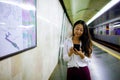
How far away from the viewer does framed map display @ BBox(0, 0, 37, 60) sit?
159cm

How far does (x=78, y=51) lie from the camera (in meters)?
2.19

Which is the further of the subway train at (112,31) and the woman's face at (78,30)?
the subway train at (112,31)

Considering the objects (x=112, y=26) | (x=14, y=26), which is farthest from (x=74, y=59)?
(x=112, y=26)

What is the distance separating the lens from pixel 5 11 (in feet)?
5.38

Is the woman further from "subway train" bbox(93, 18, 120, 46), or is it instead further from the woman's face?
"subway train" bbox(93, 18, 120, 46)

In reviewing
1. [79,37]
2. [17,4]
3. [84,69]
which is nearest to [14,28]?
[17,4]

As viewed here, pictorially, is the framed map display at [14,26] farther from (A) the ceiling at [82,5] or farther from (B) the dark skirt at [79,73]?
(A) the ceiling at [82,5]

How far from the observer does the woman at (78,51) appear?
2.21 meters

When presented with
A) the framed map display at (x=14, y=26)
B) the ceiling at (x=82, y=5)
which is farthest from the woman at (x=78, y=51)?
the ceiling at (x=82, y=5)

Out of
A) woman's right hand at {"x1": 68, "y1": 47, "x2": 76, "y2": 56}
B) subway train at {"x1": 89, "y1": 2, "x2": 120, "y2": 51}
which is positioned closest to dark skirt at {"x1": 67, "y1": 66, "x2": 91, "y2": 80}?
woman's right hand at {"x1": 68, "y1": 47, "x2": 76, "y2": 56}

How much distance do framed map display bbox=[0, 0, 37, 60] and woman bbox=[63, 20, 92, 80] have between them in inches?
22.1

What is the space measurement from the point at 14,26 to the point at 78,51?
852 millimetres

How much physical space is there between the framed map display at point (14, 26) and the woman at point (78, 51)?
0.56 meters

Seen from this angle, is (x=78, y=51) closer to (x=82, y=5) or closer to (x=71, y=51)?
(x=71, y=51)
